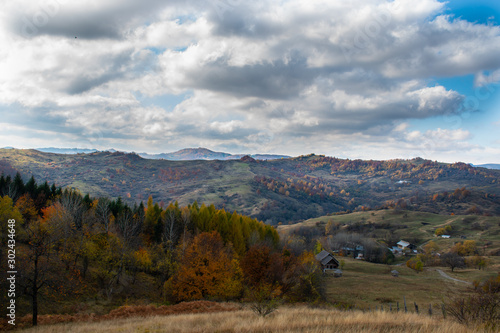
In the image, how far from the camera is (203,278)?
43594 mm

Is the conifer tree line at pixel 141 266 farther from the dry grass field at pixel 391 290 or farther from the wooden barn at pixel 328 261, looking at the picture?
the wooden barn at pixel 328 261

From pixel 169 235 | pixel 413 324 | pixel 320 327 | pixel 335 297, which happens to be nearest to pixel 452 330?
pixel 413 324

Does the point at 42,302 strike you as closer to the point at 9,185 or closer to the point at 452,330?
the point at 452,330

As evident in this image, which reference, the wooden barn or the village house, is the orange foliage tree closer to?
the wooden barn

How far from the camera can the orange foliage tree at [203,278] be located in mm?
42781

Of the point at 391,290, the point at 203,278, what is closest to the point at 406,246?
the point at 391,290

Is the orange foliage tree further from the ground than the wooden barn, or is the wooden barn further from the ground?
the orange foliage tree

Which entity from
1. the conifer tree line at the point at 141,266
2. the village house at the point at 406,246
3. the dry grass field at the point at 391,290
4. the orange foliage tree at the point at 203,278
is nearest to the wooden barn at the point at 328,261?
the dry grass field at the point at 391,290

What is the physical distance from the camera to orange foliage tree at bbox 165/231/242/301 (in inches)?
1684

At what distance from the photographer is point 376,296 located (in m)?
53.2

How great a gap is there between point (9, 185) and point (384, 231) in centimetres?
20266

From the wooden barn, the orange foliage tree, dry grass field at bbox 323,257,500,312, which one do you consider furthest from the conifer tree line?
the wooden barn

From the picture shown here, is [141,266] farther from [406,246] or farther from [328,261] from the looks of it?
[406,246]

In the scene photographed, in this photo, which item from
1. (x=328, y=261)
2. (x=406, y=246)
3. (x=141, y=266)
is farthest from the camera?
(x=406, y=246)
